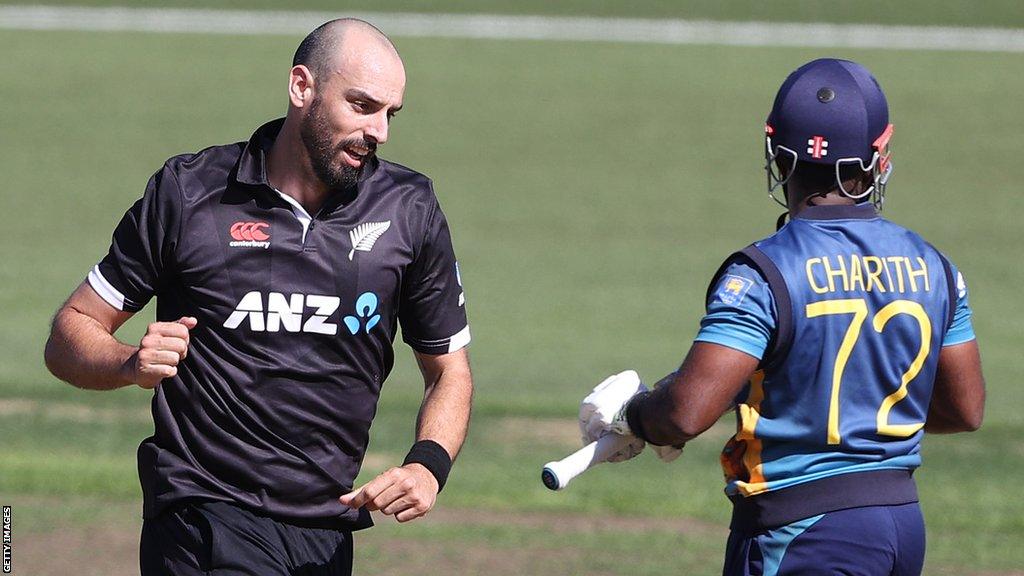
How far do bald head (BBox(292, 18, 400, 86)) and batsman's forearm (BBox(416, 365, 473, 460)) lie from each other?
3.14ft

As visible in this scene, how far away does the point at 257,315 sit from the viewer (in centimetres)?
442

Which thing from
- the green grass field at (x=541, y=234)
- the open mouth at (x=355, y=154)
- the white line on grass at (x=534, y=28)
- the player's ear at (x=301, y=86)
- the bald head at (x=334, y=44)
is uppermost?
the white line on grass at (x=534, y=28)

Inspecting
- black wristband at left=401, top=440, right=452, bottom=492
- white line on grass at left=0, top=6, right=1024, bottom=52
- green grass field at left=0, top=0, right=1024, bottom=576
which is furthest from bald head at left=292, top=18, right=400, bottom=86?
white line on grass at left=0, top=6, right=1024, bottom=52

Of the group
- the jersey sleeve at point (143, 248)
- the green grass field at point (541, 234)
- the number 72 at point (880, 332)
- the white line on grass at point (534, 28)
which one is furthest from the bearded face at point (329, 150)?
the white line on grass at point (534, 28)

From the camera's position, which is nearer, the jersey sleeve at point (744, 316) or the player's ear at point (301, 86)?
the jersey sleeve at point (744, 316)

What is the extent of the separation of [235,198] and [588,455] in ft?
4.06

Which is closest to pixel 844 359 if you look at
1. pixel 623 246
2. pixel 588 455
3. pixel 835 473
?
pixel 835 473

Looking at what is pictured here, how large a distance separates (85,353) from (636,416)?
4.93 feet

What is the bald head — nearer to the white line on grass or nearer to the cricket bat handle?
the cricket bat handle

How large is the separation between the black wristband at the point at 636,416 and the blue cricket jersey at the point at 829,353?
23 cm

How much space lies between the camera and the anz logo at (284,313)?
441 centimetres

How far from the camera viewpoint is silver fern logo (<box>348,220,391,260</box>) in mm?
4508

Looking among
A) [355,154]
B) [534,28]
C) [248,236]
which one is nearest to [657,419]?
[355,154]

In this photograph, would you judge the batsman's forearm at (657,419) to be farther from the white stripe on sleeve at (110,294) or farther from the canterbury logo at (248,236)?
the white stripe on sleeve at (110,294)
